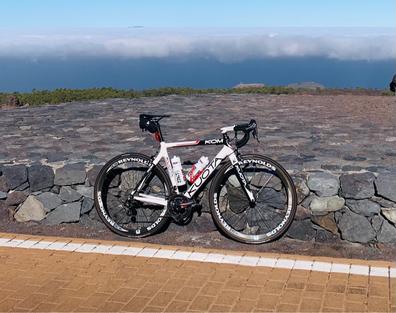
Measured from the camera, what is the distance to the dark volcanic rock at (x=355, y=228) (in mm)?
6156

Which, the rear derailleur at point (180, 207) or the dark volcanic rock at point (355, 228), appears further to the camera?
the rear derailleur at point (180, 207)

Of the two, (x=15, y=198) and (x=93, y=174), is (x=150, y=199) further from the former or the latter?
(x=15, y=198)

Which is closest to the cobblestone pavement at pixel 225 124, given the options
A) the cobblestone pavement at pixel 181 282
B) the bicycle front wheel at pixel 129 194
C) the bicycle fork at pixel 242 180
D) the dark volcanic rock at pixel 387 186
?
the dark volcanic rock at pixel 387 186

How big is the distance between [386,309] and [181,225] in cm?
Answer: 252

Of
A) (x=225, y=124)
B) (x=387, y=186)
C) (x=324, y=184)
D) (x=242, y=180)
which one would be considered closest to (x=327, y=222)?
(x=324, y=184)

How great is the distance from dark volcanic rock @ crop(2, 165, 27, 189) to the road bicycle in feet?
3.23

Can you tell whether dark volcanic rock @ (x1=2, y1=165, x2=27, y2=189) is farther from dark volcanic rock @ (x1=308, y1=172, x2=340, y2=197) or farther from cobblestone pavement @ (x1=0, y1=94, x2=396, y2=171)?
dark volcanic rock @ (x1=308, y1=172, x2=340, y2=197)

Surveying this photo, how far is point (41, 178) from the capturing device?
700 centimetres

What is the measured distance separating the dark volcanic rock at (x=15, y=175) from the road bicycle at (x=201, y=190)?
985 millimetres

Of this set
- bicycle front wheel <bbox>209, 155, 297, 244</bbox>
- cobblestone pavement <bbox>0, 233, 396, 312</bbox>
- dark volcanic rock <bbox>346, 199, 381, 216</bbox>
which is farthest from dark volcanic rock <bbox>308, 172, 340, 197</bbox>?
cobblestone pavement <bbox>0, 233, 396, 312</bbox>

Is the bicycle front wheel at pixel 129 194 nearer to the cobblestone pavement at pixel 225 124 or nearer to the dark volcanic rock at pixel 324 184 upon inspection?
the cobblestone pavement at pixel 225 124

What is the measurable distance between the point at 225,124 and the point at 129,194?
399 cm

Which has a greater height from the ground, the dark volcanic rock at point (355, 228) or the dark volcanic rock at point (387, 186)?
the dark volcanic rock at point (387, 186)

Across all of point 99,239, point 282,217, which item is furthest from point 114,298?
point 282,217
